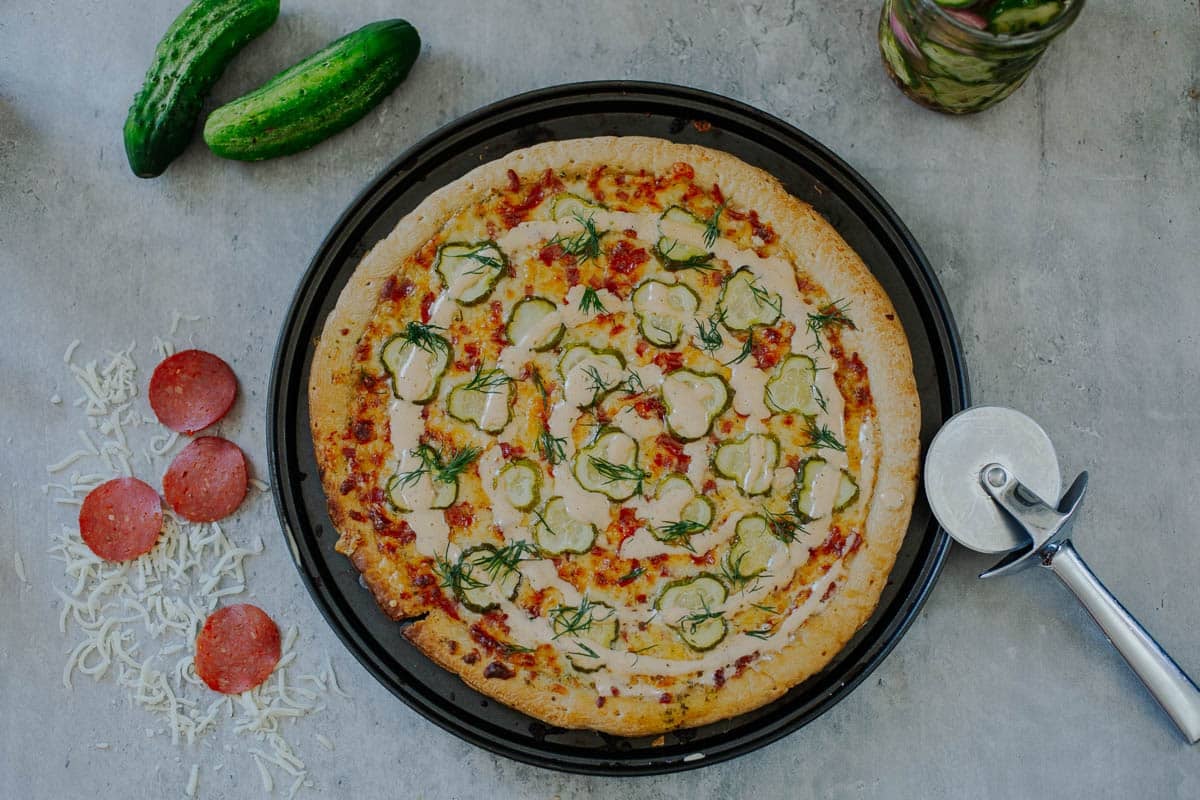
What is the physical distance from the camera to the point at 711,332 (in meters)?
3.97

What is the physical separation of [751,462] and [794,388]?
338mm

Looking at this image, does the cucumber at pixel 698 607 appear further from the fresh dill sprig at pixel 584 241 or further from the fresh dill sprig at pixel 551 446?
the fresh dill sprig at pixel 584 241

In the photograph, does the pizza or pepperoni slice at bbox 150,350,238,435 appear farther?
pepperoni slice at bbox 150,350,238,435

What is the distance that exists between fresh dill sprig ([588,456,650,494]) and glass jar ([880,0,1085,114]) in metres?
1.97

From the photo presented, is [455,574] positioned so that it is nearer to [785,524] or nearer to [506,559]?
[506,559]

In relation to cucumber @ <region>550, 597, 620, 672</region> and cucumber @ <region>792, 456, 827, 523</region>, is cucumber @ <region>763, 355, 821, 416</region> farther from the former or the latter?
cucumber @ <region>550, 597, 620, 672</region>

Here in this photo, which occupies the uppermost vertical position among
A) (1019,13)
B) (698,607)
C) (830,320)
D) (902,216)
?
(1019,13)

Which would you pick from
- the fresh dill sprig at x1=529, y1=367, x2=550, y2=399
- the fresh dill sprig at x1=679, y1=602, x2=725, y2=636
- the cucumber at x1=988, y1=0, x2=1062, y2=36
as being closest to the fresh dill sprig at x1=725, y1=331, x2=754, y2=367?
the fresh dill sprig at x1=529, y1=367, x2=550, y2=399

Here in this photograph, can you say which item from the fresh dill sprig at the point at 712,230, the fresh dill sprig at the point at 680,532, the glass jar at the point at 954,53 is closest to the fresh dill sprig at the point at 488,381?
the fresh dill sprig at the point at 680,532

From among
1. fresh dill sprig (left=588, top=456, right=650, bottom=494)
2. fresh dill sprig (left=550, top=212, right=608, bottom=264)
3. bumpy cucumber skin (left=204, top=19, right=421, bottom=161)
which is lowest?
fresh dill sprig (left=588, top=456, right=650, bottom=494)

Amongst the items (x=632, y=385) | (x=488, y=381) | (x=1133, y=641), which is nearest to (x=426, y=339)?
(x=488, y=381)

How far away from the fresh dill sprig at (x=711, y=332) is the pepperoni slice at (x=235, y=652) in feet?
7.33

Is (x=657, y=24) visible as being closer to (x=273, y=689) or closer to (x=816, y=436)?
(x=816, y=436)

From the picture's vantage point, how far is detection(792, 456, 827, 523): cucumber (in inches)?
154
